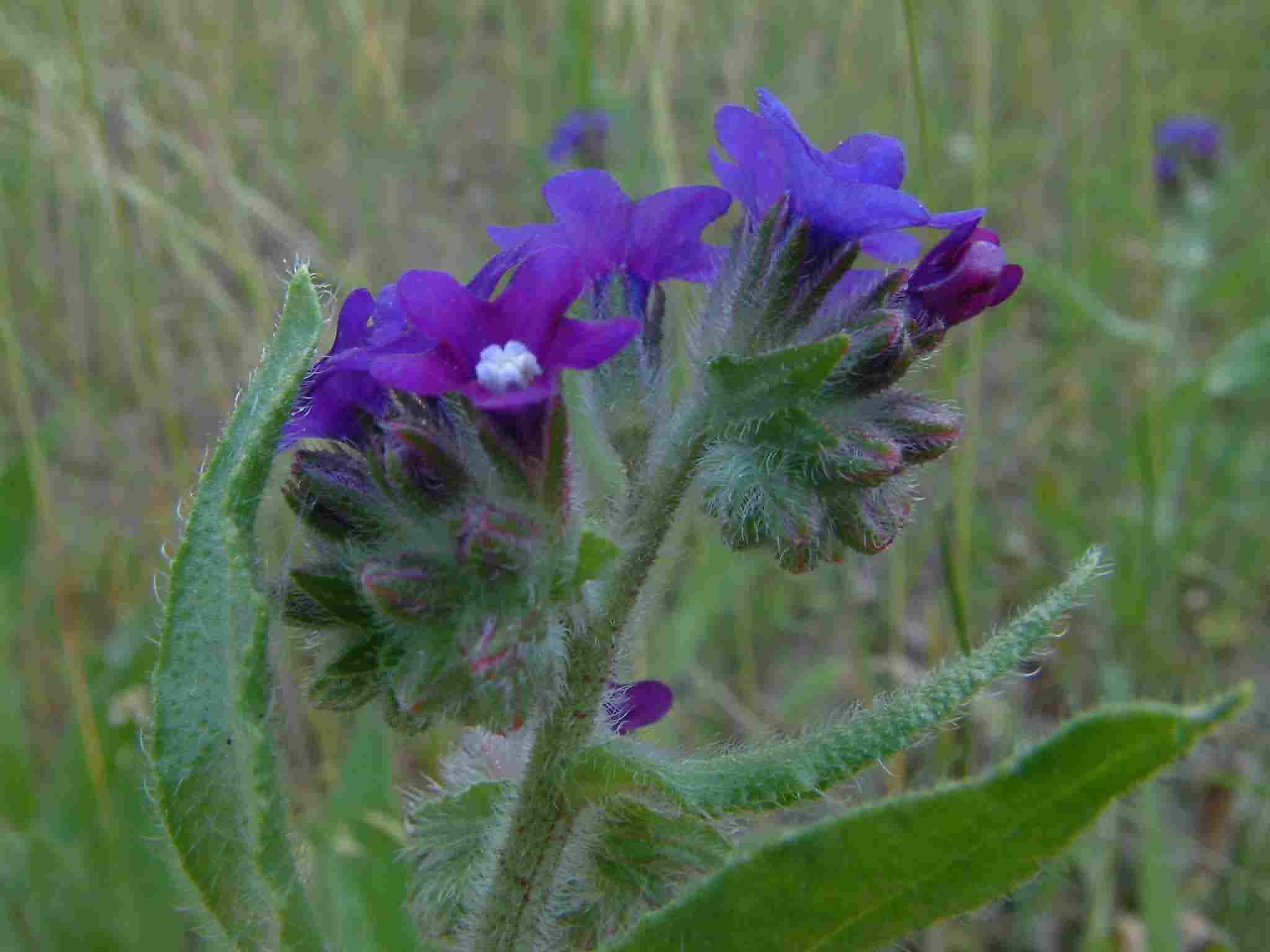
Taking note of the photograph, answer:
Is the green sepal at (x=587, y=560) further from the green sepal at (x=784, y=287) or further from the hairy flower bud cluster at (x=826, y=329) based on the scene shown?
the green sepal at (x=784, y=287)

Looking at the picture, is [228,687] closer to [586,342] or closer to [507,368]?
[507,368]

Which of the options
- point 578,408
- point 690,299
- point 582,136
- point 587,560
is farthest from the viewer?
point 582,136

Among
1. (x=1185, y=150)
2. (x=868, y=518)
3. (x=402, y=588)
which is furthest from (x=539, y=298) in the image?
(x=1185, y=150)

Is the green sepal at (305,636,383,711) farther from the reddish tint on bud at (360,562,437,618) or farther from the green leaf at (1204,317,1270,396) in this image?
the green leaf at (1204,317,1270,396)

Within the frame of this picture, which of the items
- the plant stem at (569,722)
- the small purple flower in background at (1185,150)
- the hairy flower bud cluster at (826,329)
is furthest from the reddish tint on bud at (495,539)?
the small purple flower in background at (1185,150)

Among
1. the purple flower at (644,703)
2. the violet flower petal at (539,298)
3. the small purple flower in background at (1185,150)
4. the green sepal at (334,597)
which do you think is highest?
the small purple flower in background at (1185,150)

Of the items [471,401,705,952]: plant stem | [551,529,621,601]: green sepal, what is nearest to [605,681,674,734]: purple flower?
[471,401,705,952]: plant stem

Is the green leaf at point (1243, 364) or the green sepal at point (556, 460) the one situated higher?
the green sepal at point (556, 460)
